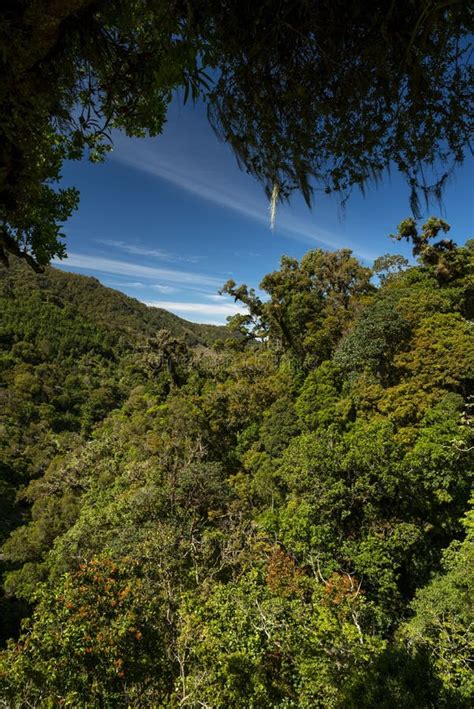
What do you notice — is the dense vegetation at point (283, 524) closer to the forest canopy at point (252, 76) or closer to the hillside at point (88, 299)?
the forest canopy at point (252, 76)

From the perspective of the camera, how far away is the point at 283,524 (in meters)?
11.9

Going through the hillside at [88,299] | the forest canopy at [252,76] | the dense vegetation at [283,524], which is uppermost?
the hillside at [88,299]

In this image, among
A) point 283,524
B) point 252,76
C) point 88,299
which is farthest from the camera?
point 88,299

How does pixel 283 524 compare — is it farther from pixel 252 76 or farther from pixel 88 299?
pixel 88 299

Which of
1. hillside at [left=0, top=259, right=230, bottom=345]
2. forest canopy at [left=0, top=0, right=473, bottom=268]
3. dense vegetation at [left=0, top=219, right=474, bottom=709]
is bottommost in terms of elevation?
dense vegetation at [left=0, top=219, right=474, bottom=709]

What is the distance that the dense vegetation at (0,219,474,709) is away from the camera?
6.20 m

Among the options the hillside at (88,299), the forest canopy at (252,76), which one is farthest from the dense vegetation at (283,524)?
the hillside at (88,299)

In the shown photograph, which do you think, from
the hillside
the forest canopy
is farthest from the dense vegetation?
the hillside

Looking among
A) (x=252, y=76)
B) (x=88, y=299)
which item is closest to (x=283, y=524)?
(x=252, y=76)

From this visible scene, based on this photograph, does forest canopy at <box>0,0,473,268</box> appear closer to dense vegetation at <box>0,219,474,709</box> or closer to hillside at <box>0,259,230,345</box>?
dense vegetation at <box>0,219,474,709</box>

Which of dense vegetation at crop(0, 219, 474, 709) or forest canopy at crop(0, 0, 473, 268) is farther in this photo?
dense vegetation at crop(0, 219, 474, 709)

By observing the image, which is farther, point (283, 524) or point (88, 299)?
point (88, 299)

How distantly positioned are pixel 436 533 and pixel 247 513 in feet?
23.4

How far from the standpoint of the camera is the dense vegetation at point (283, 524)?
6199 mm
